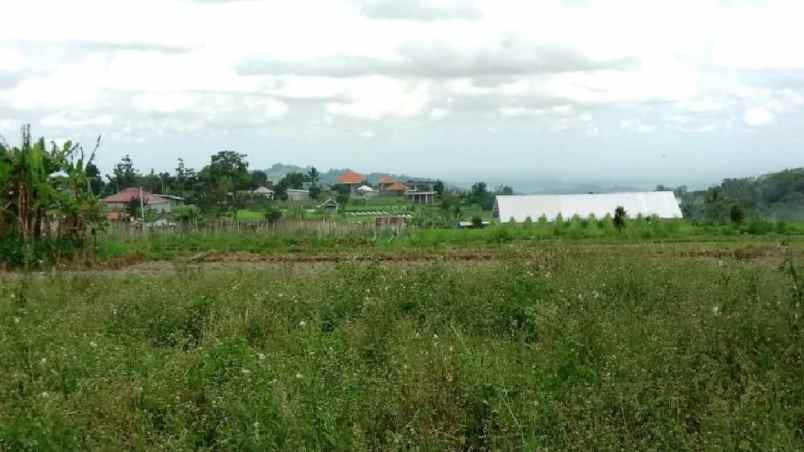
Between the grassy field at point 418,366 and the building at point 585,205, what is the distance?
16.8 metres

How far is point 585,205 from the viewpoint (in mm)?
27359

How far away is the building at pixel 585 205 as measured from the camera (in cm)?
2572

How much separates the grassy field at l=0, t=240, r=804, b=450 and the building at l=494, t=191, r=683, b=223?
55.1 ft

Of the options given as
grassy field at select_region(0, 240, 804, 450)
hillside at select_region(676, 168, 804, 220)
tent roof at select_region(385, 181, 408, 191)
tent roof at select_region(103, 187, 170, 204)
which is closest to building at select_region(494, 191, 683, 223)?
hillside at select_region(676, 168, 804, 220)

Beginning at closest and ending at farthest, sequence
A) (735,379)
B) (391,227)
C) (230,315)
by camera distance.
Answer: (735,379)
(230,315)
(391,227)

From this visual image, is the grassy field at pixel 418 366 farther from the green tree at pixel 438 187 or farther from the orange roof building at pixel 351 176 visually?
the orange roof building at pixel 351 176

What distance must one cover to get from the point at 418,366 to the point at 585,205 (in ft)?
74.9

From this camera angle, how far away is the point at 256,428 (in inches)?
187

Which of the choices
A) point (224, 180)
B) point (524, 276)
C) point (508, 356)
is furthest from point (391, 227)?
point (508, 356)

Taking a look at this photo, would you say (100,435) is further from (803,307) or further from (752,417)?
(803,307)

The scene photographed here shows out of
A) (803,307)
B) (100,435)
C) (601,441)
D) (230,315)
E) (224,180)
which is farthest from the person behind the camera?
(224,180)

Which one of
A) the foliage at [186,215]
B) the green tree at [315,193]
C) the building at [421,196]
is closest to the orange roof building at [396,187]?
the building at [421,196]

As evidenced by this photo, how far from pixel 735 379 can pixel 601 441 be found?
5.77 ft

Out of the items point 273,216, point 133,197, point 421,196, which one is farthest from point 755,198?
point 421,196
